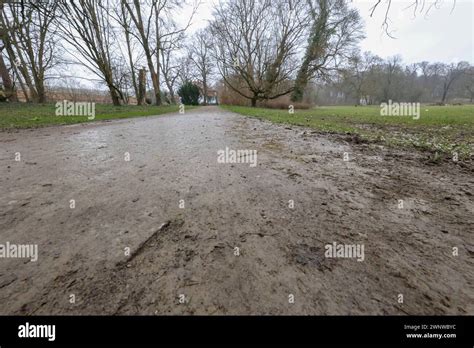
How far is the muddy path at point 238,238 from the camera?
3.91 ft

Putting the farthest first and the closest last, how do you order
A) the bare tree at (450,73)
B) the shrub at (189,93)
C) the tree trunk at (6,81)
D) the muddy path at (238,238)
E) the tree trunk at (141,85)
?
the bare tree at (450,73)
the shrub at (189,93)
the tree trunk at (141,85)
the tree trunk at (6,81)
the muddy path at (238,238)

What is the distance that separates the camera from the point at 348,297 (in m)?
1.19

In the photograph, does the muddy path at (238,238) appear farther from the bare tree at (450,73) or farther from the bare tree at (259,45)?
the bare tree at (450,73)

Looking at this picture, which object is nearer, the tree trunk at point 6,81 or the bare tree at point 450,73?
the tree trunk at point 6,81

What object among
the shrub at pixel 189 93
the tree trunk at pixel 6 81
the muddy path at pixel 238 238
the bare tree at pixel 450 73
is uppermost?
the bare tree at pixel 450 73

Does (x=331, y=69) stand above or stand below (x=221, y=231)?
above

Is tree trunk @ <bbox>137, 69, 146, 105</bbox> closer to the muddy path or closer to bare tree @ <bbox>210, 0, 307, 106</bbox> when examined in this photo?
bare tree @ <bbox>210, 0, 307, 106</bbox>

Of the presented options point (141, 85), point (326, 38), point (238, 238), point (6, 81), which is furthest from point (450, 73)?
point (6, 81)

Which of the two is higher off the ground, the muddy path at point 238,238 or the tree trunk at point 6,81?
the tree trunk at point 6,81

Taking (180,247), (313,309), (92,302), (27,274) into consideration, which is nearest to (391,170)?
(313,309)

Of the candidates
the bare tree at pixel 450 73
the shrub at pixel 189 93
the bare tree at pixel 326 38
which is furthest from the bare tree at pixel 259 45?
the bare tree at pixel 450 73

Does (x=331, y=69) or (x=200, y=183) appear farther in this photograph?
(x=331, y=69)
